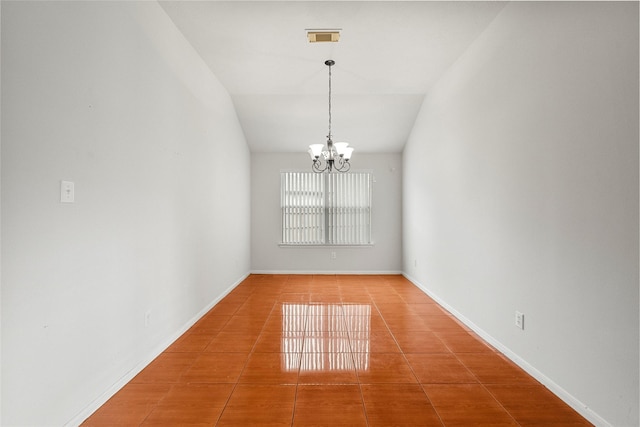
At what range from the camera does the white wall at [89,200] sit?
1.53 m

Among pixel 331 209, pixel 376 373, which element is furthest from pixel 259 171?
pixel 376 373

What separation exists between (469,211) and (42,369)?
3.47 metres

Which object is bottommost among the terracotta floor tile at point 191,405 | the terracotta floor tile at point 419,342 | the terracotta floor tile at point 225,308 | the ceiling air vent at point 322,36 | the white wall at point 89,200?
the terracotta floor tile at point 191,405

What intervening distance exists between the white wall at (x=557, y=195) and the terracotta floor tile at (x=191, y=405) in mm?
2125

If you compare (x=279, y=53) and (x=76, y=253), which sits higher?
(x=279, y=53)

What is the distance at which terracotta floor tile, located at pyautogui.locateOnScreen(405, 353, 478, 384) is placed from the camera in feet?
7.95

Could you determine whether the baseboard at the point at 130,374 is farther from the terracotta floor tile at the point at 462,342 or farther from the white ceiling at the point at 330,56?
the white ceiling at the point at 330,56

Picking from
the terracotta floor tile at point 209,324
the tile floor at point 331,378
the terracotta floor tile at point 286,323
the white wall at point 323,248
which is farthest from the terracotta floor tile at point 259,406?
the white wall at point 323,248

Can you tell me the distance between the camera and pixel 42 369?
1.65 meters

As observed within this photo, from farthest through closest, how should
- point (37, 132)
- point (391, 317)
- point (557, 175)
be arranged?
1. point (391, 317)
2. point (557, 175)
3. point (37, 132)

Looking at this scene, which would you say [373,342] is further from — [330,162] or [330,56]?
[330,56]

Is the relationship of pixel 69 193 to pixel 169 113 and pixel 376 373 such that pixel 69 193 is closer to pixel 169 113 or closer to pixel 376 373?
pixel 169 113

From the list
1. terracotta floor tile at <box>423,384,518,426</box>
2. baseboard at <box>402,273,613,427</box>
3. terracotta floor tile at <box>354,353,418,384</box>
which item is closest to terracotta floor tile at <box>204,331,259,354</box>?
terracotta floor tile at <box>354,353,418,384</box>

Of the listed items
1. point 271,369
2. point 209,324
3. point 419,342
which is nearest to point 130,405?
point 271,369
